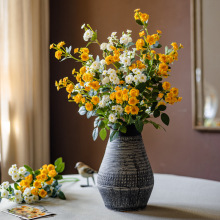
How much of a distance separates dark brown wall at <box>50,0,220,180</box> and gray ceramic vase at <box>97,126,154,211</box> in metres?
1.45

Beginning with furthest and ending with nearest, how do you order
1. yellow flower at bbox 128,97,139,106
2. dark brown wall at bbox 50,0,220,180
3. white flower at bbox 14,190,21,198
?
dark brown wall at bbox 50,0,220,180 < white flower at bbox 14,190,21,198 < yellow flower at bbox 128,97,139,106

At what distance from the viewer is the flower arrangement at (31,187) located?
1451mm

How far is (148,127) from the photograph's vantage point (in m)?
2.93

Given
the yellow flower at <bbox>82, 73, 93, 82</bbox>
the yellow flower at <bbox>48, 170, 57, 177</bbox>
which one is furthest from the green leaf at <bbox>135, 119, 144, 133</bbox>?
the yellow flower at <bbox>48, 170, 57, 177</bbox>

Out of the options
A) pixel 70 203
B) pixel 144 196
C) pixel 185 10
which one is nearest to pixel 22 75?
pixel 185 10

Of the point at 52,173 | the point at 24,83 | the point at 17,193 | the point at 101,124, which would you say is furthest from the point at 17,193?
the point at 24,83

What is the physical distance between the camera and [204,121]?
8.70 feet

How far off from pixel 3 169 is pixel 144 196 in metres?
1.76

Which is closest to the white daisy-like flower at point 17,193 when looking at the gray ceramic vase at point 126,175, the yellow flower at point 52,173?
the yellow flower at point 52,173

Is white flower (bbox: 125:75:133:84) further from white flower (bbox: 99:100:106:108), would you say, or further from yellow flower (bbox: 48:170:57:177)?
yellow flower (bbox: 48:170:57:177)

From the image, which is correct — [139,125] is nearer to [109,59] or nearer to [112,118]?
[112,118]

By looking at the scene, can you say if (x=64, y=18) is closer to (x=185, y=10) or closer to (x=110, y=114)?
(x=185, y=10)

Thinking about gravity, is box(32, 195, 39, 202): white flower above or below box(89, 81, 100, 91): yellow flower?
below

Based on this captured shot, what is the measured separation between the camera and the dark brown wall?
2.72 m
